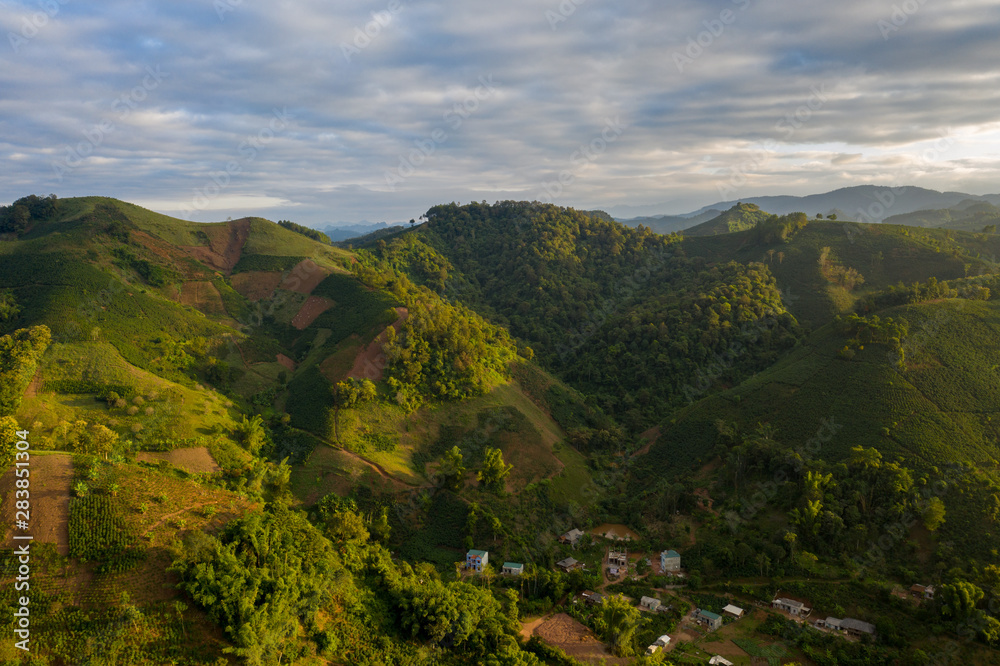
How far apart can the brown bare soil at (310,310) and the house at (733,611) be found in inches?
1691

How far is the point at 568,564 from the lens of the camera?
30.2 meters

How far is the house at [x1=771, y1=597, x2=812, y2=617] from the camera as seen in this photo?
25031 mm

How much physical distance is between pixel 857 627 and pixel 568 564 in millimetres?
14752

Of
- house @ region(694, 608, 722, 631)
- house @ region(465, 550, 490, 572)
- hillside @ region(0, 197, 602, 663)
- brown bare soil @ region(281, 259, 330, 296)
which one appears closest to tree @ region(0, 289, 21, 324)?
hillside @ region(0, 197, 602, 663)

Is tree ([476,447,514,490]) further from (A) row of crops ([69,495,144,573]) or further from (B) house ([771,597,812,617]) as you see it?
(A) row of crops ([69,495,144,573])

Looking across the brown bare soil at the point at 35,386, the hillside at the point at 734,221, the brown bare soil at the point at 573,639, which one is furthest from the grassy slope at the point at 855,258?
the brown bare soil at the point at 35,386

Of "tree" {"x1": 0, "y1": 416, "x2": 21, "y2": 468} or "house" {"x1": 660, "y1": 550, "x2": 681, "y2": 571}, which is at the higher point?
"tree" {"x1": 0, "y1": 416, "x2": 21, "y2": 468}

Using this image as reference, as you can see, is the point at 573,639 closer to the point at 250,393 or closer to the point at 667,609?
the point at 667,609

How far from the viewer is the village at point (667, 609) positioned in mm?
23542

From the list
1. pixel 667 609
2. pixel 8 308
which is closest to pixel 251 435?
pixel 8 308

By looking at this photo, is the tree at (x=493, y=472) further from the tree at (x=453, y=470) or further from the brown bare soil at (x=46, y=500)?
the brown bare soil at (x=46, y=500)

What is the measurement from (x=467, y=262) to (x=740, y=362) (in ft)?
168

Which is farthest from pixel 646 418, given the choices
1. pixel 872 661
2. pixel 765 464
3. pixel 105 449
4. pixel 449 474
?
pixel 105 449

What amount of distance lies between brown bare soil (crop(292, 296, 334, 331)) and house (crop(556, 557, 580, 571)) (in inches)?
1357
